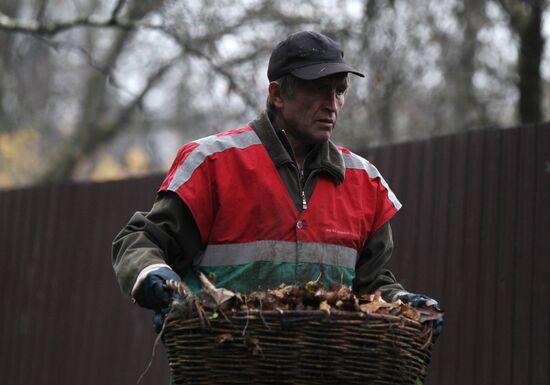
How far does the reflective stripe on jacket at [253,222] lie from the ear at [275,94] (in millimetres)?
264

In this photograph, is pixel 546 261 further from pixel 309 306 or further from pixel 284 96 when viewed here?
pixel 309 306

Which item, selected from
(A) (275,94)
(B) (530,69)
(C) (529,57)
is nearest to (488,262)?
(A) (275,94)

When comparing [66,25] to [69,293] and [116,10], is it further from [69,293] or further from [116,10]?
[69,293]

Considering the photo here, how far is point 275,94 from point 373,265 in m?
0.74

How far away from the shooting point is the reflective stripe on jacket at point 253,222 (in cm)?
380

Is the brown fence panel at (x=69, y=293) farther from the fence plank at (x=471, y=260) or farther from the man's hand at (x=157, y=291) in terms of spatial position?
the man's hand at (x=157, y=291)

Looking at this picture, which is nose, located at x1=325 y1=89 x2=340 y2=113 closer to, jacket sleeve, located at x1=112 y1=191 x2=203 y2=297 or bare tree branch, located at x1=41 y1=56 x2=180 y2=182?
jacket sleeve, located at x1=112 y1=191 x2=203 y2=297

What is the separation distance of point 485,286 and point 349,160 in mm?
2658

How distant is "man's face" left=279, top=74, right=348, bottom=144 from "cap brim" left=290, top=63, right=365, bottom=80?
6 centimetres

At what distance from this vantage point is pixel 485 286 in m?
6.48

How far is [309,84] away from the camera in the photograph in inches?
156

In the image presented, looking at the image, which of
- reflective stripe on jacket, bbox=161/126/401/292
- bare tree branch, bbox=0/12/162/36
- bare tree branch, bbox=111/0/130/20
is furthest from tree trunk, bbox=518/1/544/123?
reflective stripe on jacket, bbox=161/126/401/292

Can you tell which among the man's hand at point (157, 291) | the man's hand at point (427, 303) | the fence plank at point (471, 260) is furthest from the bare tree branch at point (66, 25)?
the man's hand at point (157, 291)

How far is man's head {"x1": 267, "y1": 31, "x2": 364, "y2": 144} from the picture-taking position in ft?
12.9
